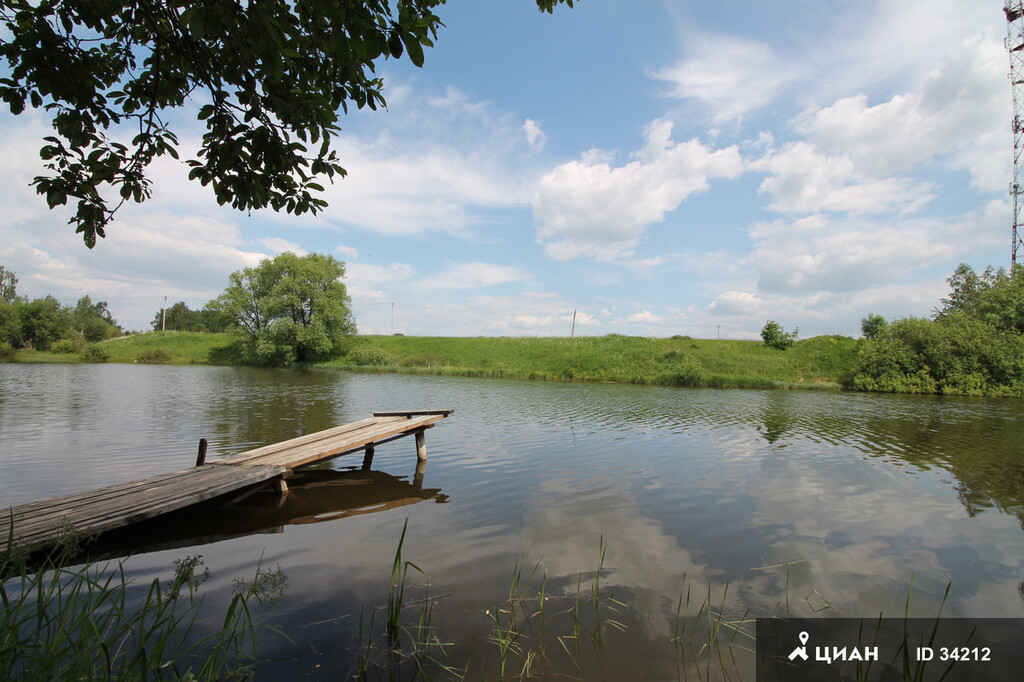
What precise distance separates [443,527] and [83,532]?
→ 13.3ft

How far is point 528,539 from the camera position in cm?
634

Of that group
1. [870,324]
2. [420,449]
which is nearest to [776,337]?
[870,324]

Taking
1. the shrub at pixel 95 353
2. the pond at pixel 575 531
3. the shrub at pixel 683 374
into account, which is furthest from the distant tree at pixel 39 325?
the shrub at pixel 683 374

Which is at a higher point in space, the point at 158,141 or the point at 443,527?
the point at 158,141

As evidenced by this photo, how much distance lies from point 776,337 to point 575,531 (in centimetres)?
5149

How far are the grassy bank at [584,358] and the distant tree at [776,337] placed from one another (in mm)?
823

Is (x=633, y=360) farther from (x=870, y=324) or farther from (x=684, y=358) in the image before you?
(x=870, y=324)

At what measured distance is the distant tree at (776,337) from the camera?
1965 inches

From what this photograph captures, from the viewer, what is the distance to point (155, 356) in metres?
58.3

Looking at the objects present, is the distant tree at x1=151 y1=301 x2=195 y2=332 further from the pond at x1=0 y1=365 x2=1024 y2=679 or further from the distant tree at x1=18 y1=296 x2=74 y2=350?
the pond at x1=0 y1=365 x2=1024 y2=679

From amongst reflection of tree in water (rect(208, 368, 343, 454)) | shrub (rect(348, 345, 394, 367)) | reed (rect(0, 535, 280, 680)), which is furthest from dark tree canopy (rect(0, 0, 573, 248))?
shrub (rect(348, 345, 394, 367))

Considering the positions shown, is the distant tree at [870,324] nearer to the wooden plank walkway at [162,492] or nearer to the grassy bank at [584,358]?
the grassy bank at [584,358]

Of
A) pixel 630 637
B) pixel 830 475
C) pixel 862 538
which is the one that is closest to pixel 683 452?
pixel 830 475

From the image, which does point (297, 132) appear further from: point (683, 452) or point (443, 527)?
point (683, 452)
